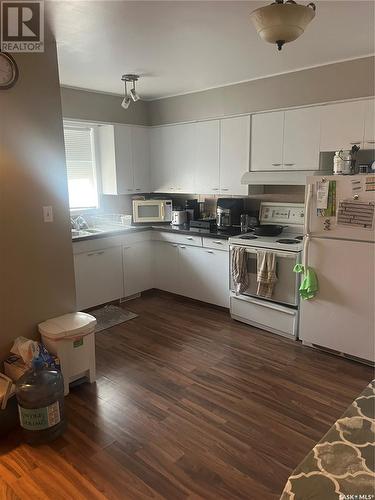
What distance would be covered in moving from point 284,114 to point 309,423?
278cm

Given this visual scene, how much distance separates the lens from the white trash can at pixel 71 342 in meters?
2.64

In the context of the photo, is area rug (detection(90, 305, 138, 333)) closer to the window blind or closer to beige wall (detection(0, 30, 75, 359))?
beige wall (detection(0, 30, 75, 359))

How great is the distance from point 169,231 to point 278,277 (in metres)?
1.57

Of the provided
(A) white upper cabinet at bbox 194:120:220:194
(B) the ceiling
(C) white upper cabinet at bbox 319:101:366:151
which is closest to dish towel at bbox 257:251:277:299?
(C) white upper cabinet at bbox 319:101:366:151

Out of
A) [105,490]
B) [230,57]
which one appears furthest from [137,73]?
[105,490]

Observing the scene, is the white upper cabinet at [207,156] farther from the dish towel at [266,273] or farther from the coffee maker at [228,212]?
the dish towel at [266,273]

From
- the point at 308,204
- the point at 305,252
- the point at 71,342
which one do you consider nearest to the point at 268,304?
the point at 305,252

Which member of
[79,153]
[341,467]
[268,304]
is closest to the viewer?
[341,467]

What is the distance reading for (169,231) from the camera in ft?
15.0

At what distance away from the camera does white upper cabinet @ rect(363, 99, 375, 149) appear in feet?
10.3

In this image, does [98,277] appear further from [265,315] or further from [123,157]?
[265,315]

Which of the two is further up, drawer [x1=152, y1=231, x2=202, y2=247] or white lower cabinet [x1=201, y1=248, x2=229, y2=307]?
drawer [x1=152, y1=231, x2=202, y2=247]

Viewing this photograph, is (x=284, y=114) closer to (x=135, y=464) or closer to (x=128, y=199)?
(x=128, y=199)

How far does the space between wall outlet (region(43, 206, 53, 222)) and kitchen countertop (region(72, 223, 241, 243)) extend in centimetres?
113
